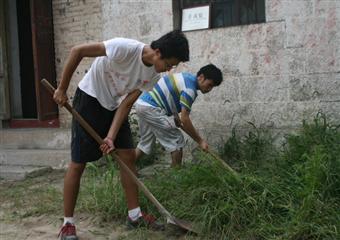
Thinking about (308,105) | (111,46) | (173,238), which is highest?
(111,46)

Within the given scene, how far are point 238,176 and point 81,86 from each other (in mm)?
1366

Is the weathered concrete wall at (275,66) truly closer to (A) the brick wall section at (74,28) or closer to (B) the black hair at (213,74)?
(B) the black hair at (213,74)

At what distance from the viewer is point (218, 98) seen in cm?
607

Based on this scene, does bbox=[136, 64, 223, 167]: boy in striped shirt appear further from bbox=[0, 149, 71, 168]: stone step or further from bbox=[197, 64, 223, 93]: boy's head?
bbox=[0, 149, 71, 168]: stone step

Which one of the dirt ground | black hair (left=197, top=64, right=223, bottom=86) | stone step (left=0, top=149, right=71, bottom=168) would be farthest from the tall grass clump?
stone step (left=0, top=149, right=71, bottom=168)

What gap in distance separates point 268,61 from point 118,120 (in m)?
2.56

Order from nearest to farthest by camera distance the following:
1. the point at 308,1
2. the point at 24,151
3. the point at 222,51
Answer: the point at 308,1 → the point at 222,51 → the point at 24,151

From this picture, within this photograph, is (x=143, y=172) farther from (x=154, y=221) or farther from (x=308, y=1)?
(x=308, y=1)

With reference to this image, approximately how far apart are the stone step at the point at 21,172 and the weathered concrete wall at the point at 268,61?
205cm

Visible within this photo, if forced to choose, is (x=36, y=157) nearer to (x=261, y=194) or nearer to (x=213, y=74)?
(x=213, y=74)

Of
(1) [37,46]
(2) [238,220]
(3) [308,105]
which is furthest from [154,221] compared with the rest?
(1) [37,46]

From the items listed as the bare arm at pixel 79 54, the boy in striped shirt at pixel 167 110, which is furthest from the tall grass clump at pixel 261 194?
the bare arm at pixel 79 54

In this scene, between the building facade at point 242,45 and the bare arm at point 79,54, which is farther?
the building facade at point 242,45

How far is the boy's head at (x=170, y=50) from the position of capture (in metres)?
3.46
